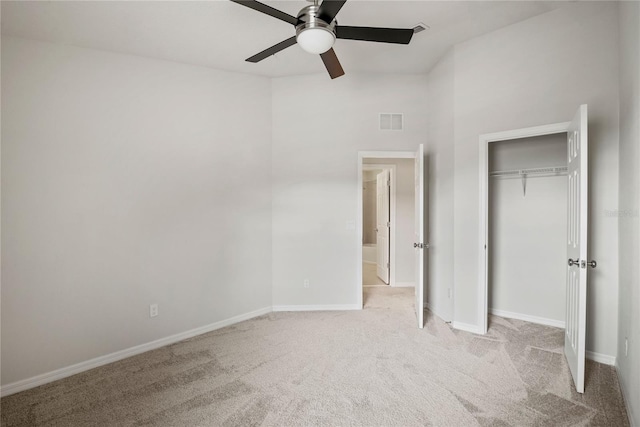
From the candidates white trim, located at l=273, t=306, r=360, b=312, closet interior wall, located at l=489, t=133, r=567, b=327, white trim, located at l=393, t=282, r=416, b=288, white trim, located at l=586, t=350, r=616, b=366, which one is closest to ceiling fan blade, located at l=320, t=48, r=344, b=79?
closet interior wall, located at l=489, t=133, r=567, b=327

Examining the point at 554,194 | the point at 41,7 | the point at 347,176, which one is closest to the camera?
the point at 41,7

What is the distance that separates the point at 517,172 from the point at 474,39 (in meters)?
1.54

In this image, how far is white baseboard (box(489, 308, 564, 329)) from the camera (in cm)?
351

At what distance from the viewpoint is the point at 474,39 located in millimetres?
3273

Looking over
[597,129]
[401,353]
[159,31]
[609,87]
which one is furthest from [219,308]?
[609,87]

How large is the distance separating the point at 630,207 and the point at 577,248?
0.41 m

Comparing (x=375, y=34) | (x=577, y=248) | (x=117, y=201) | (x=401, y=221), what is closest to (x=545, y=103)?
(x=577, y=248)

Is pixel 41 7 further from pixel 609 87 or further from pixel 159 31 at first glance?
pixel 609 87

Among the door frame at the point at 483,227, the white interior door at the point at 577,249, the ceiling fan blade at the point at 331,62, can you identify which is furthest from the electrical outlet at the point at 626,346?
the ceiling fan blade at the point at 331,62

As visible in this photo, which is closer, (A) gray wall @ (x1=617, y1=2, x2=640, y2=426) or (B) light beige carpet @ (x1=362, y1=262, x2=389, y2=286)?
(A) gray wall @ (x1=617, y1=2, x2=640, y2=426)

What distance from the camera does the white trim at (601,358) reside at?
8.55 feet

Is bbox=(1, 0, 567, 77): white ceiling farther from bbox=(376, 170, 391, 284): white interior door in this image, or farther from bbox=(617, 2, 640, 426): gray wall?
bbox=(376, 170, 391, 284): white interior door

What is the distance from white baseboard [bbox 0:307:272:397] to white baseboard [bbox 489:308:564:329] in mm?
3044

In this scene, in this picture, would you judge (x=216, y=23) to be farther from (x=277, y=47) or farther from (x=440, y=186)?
(x=440, y=186)
